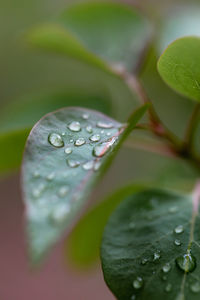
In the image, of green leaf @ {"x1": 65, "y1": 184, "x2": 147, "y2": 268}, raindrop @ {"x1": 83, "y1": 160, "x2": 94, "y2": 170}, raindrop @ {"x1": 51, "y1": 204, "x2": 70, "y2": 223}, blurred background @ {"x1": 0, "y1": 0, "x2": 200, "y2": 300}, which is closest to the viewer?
raindrop @ {"x1": 51, "y1": 204, "x2": 70, "y2": 223}

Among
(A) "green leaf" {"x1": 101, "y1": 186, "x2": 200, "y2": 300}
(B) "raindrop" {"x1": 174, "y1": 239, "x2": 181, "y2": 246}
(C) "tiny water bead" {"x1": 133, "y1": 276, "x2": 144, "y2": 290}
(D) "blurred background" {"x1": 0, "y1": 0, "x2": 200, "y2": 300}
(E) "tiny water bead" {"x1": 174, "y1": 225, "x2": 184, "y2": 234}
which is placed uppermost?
(B) "raindrop" {"x1": 174, "y1": 239, "x2": 181, "y2": 246}

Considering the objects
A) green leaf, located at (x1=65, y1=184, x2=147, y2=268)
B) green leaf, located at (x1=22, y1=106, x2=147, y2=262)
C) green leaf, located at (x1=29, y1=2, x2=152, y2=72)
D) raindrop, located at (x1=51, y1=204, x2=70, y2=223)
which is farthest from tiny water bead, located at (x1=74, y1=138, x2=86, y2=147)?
green leaf, located at (x1=29, y1=2, x2=152, y2=72)

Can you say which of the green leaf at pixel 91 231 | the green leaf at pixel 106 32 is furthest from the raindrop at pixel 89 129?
the green leaf at pixel 106 32

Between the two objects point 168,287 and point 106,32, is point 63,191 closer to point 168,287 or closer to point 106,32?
point 168,287

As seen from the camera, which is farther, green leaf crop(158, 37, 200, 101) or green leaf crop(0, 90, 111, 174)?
green leaf crop(0, 90, 111, 174)

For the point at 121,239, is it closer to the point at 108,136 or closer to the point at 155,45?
the point at 108,136

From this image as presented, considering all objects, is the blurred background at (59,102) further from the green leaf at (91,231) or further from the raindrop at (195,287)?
the raindrop at (195,287)

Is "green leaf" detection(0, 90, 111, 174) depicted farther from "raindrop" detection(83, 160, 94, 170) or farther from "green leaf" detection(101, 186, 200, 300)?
"raindrop" detection(83, 160, 94, 170)
